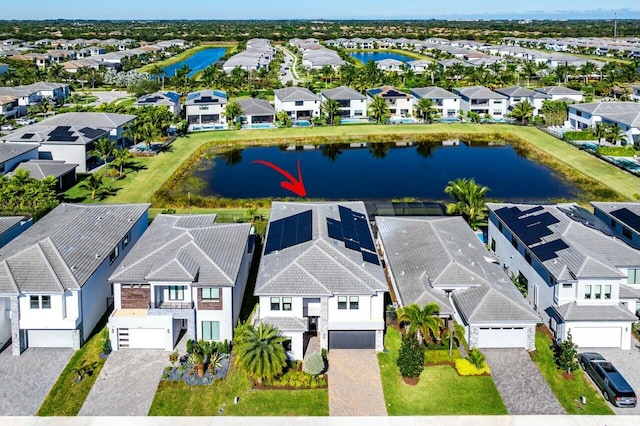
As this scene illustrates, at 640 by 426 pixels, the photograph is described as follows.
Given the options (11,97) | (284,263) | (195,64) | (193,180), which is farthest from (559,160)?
(195,64)

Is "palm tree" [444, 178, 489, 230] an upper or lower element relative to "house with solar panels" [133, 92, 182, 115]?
lower

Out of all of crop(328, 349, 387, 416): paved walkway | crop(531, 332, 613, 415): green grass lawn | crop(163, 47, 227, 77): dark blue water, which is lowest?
crop(328, 349, 387, 416): paved walkway

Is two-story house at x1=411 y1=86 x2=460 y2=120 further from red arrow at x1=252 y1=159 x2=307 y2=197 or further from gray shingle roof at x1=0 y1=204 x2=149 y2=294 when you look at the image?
gray shingle roof at x1=0 y1=204 x2=149 y2=294

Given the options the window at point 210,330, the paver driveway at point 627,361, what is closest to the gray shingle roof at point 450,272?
the paver driveway at point 627,361

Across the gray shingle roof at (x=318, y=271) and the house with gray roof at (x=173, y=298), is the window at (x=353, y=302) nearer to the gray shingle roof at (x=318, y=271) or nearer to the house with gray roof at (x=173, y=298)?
the gray shingle roof at (x=318, y=271)

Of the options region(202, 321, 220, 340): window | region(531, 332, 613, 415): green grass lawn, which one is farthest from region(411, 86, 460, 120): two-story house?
region(202, 321, 220, 340): window

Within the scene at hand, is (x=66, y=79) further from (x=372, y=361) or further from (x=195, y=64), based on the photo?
(x=372, y=361)

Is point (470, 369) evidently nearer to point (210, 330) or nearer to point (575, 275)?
point (575, 275)
